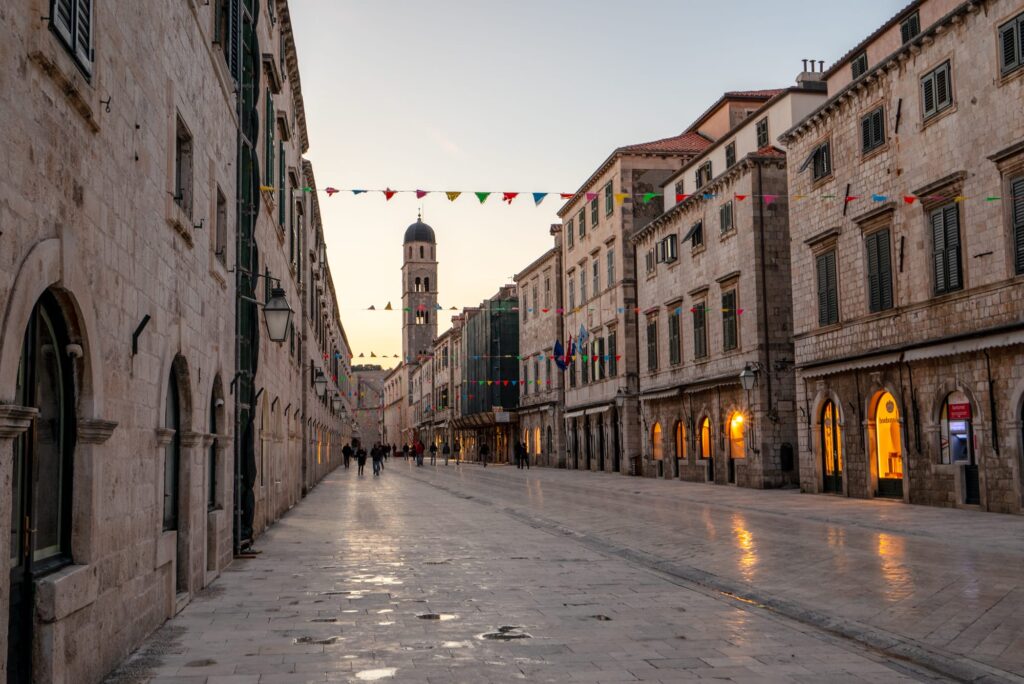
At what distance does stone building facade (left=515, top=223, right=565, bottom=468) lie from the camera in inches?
2290

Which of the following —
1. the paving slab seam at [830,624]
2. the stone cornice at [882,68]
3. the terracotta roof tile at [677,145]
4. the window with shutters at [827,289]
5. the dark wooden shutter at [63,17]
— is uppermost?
the terracotta roof tile at [677,145]

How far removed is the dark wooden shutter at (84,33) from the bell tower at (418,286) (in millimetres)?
126785

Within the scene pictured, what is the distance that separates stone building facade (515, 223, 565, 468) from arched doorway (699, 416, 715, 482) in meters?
20.2

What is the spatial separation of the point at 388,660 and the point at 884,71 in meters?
20.9

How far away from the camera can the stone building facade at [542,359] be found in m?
58.2

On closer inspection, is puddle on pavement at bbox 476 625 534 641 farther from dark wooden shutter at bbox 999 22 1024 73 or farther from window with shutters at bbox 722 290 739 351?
window with shutters at bbox 722 290 739 351

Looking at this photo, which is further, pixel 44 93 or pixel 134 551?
pixel 134 551

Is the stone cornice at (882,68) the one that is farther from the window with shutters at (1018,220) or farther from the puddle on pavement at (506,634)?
the puddle on pavement at (506,634)

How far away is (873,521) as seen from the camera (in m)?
18.9

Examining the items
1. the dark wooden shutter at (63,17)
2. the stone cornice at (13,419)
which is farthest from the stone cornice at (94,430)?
the dark wooden shutter at (63,17)

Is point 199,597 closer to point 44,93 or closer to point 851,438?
point 44,93

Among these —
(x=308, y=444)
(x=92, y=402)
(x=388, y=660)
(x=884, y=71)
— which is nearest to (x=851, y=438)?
(x=884, y=71)

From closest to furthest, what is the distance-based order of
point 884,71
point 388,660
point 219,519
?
point 388,660 < point 219,519 < point 884,71

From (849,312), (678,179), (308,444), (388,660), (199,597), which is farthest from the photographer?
(678,179)
